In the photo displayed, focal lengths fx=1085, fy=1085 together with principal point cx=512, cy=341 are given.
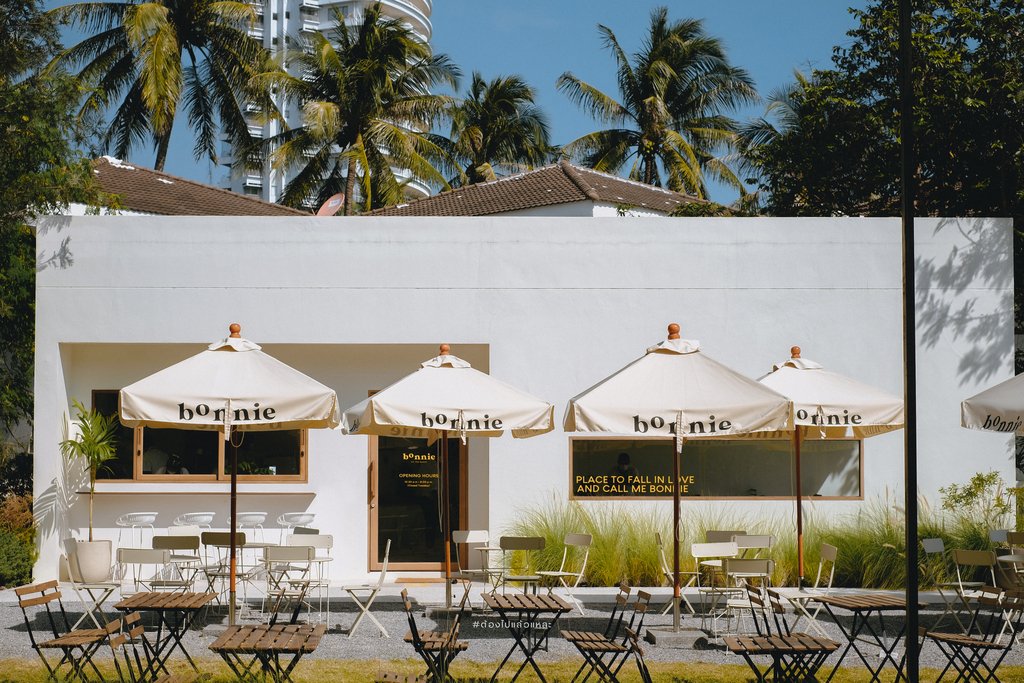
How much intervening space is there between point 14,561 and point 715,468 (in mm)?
8757

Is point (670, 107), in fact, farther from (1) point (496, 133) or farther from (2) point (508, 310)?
(2) point (508, 310)

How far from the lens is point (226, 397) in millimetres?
9156

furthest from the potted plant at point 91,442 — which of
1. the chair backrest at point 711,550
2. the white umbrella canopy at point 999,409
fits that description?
the white umbrella canopy at point 999,409

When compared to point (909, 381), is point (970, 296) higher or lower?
higher

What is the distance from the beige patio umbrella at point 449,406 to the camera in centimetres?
946

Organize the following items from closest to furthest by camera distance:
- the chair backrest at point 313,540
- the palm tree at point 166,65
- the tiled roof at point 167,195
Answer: the chair backrest at point 313,540 → the tiled roof at point 167,195 → the palm tree at point 166,65

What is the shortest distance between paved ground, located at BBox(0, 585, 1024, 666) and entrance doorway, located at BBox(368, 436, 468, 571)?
172cm

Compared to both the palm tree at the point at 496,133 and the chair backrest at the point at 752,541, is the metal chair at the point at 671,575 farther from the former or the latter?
the palm tree at the point at 496,133

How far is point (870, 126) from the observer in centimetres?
2339

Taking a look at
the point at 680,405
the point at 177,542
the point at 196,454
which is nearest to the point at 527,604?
the point at 680,405

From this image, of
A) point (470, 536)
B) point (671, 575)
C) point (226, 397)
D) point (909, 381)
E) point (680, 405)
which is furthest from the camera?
point (470, 536)

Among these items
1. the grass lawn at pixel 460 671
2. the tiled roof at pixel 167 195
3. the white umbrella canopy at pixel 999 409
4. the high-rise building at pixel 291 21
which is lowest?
the grass lawn at pixel 460 671

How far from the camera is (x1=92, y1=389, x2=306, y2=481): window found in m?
14.1

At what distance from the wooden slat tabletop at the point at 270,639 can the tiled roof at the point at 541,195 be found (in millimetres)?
20011
